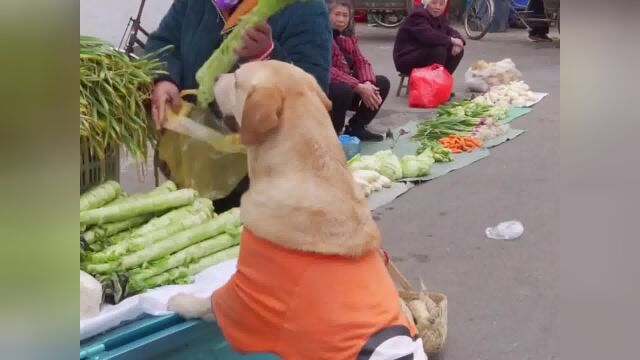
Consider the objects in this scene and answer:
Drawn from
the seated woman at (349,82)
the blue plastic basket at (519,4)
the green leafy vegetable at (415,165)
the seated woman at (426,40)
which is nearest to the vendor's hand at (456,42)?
the seated woman at (426,40)

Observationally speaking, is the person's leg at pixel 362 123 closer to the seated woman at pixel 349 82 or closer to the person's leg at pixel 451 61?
the seated woman at pixel 349 82

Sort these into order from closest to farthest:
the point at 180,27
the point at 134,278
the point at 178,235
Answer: the point at 134,278 → the point at 178,235 → the point at 180,27

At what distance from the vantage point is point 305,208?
2256mm

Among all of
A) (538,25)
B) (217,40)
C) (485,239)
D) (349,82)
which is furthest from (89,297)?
(538,25)

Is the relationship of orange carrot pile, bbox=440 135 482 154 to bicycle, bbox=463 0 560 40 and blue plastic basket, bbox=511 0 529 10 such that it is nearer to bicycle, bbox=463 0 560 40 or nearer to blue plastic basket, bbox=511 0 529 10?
bicycle, bbox=463 0 560 40

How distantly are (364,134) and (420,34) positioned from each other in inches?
64.5

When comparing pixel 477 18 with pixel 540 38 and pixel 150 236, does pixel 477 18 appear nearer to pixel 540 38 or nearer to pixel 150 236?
pixel 540 38

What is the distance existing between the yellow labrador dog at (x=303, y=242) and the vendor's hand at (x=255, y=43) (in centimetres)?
46
